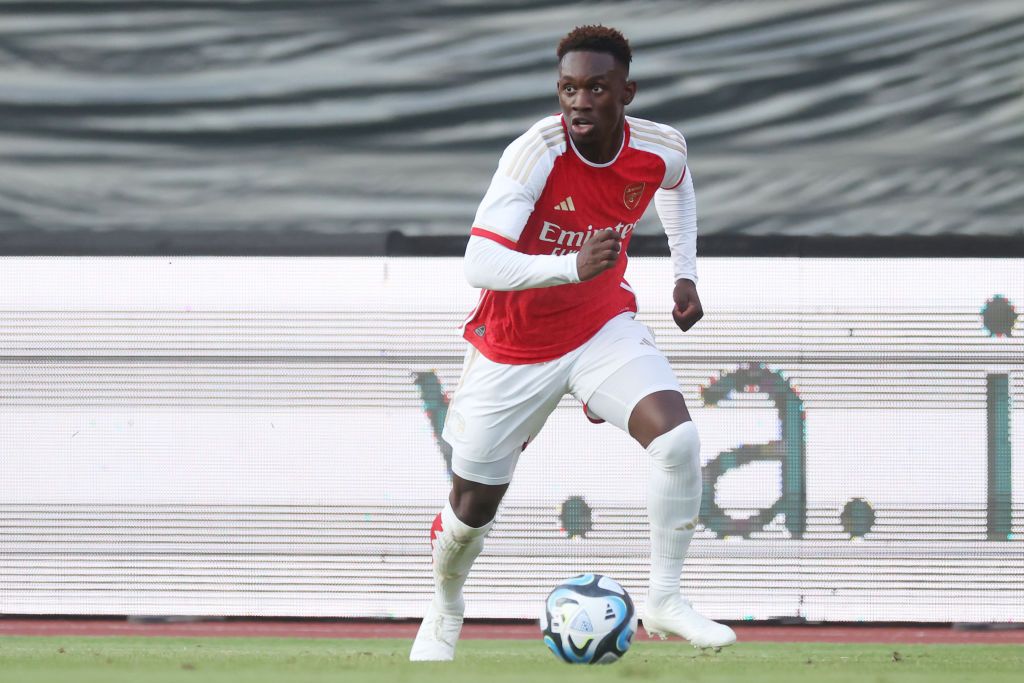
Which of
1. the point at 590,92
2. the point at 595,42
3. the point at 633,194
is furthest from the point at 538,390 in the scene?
the point at 595,42

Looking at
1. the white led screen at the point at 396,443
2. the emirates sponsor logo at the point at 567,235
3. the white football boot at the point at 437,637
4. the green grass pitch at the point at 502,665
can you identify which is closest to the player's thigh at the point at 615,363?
the emirates sponsor logo at the point at 567,235

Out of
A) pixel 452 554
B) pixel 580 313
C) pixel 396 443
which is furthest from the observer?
pixel 396 443

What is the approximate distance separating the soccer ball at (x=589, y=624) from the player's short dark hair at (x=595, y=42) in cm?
144

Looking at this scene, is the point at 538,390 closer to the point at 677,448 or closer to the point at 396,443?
the point at 677,448

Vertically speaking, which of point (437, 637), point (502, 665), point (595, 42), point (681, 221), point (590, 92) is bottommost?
point (437, 637)

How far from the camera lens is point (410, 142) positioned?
17.4ft

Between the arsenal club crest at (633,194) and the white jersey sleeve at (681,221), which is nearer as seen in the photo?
the arsenal club crest at (633,194)

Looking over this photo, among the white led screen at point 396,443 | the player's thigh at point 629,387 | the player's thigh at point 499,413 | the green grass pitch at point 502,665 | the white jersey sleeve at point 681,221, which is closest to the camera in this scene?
the green grass pitch at point 502,665

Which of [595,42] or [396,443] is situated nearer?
[595,42]

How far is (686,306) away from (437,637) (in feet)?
4.19

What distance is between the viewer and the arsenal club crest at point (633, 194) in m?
3.53

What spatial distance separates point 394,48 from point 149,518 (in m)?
2.15

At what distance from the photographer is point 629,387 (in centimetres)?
349

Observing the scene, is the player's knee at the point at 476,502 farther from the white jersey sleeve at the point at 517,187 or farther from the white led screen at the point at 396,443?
the white led screen at the point at 396,443
